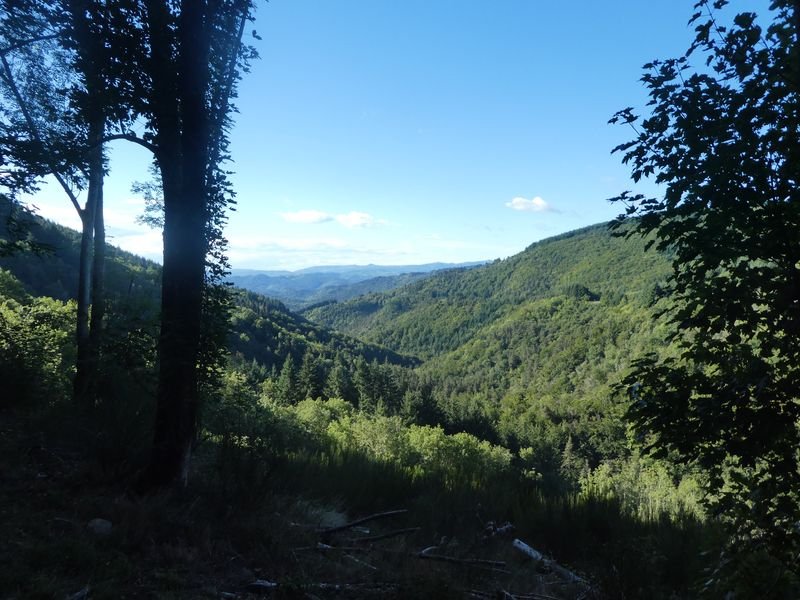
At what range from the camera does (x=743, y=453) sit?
268 centimetres

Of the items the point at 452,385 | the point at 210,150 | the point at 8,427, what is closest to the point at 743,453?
the point at 210,150

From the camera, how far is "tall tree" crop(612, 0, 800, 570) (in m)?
2.68

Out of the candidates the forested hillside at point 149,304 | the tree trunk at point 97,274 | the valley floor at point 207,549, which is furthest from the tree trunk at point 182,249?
the tree trunk at point 97,274

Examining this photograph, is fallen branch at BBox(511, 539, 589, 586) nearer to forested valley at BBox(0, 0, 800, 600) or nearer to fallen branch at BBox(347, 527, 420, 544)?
forested valley at BBox(0, 0, 800, 600)

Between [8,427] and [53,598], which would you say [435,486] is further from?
[8,427]

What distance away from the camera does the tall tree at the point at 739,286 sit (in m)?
2.68

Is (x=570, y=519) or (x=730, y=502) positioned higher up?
(x=730, y=502)

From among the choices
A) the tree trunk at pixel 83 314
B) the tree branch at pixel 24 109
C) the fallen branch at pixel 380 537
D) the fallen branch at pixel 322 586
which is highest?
the tree branch at pixel 24 109

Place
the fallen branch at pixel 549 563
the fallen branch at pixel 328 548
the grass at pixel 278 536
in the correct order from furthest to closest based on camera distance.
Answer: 1. the fallen branch at pixel 549 563
2. the fallen branch at pixel 328 548
3. the grass at pixel 278 536

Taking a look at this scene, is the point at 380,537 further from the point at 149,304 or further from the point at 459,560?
the point at 149,304

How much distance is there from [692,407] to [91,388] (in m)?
9.05

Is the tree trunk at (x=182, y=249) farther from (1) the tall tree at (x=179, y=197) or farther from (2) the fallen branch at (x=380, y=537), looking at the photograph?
(2) the fallen branch at (x=380, y=537)

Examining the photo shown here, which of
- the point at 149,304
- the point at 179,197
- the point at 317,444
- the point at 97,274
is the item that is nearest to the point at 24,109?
the point at 97,274

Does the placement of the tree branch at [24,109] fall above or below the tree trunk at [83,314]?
above
